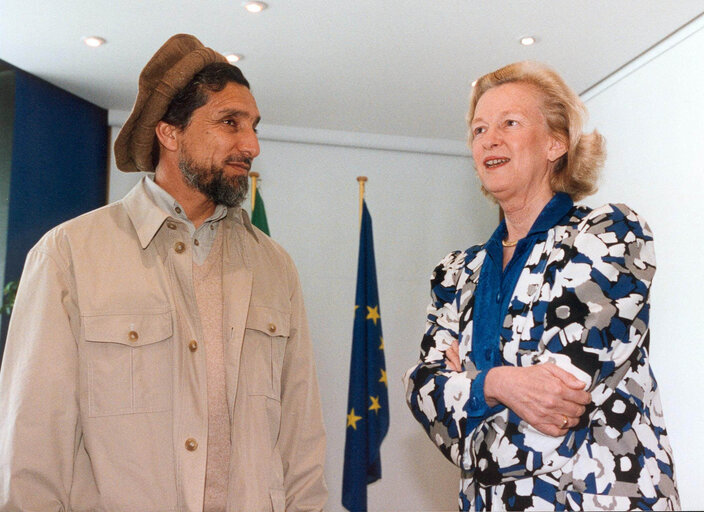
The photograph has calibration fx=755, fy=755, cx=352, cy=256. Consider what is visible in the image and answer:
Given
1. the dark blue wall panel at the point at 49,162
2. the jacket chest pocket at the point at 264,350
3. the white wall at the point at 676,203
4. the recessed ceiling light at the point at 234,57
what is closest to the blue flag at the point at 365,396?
the recessed ceiling light at the point at 234,57

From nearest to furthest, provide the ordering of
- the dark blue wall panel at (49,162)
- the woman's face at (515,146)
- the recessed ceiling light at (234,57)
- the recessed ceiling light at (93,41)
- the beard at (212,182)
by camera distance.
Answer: the woman's face at (515,146)
the beard at (212,182)
the recessed ceiling light at (93,41)
the recessed ceiling light at (234,57)
the dark blue wall panel at (49,162)

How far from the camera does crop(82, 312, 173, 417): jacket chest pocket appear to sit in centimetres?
171

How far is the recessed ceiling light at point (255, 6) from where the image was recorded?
11.7 ft

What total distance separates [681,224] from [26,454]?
10.4ft

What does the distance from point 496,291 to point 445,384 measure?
0.23 metres

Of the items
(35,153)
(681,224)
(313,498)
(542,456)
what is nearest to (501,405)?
(542,456)

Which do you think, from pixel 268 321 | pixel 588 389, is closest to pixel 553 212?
pixel 588 389

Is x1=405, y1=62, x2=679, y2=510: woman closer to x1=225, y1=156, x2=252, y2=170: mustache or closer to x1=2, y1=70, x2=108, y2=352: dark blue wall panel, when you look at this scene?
x1=225, y1=156, x2=252, y2=170: mustache

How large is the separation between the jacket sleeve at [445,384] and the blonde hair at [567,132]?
0.31 meters

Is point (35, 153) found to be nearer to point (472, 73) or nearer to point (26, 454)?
point (472, 73)

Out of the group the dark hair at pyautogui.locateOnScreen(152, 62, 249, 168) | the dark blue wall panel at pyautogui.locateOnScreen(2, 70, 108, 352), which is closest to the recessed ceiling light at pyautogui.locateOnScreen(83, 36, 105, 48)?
the dark blue wall panel at pyautogui.locateOnScreen(2, 70, 108, 352)

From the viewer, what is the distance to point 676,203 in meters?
3.75

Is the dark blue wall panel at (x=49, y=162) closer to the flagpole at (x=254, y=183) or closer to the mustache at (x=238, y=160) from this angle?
the flagpole at (x=254, y=183)

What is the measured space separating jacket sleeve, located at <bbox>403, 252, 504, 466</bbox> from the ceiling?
Answer: 209 centimetres
